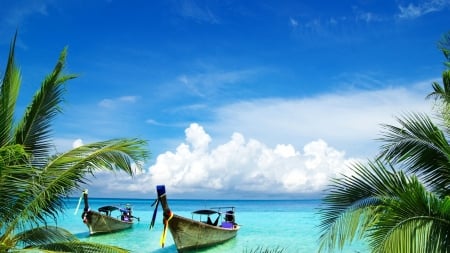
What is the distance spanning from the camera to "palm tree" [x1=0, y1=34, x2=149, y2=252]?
18.3ft

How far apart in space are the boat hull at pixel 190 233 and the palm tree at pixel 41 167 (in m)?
12.8

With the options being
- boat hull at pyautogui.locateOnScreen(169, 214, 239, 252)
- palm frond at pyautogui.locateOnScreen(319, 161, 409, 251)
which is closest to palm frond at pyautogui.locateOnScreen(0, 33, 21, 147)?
palm frond at pyautogui.locateOnScreen(319, 161, 409, 251)

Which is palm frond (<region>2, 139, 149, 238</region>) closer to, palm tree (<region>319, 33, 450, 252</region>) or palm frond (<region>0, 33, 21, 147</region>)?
palm frond (<region>0, 33, 21, 147</region>)

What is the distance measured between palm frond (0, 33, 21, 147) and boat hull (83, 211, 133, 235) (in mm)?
21755

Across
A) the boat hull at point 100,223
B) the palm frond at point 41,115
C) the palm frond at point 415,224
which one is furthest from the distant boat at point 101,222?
the palm frond at point 415,224

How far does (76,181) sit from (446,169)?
4977 millimetres

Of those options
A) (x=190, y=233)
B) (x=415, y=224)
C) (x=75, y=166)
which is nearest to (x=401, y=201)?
(x=415, y=224)

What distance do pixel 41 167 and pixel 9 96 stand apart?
103 cm

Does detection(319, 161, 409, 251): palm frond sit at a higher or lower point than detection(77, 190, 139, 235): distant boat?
higher

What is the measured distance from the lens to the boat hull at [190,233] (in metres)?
19.3

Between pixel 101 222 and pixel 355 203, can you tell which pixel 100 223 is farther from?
pixel 355 203

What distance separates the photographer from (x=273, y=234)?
30891 millimetres

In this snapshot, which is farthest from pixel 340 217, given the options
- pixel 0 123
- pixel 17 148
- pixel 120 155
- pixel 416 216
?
pixel 0 123

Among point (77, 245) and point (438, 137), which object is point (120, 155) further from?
point (438, 137)
